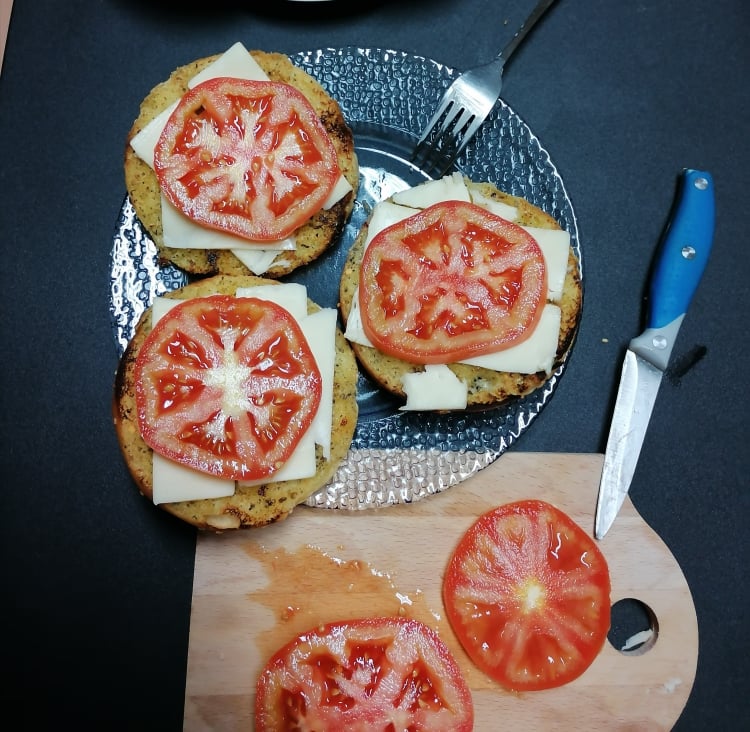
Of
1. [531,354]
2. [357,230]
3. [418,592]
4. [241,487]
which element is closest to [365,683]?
[418,592]

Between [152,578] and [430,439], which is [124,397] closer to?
[152,578]

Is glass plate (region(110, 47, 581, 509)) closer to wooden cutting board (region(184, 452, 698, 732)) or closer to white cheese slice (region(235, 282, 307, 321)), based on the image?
wooden cutting board (region(184, 452, 698, 732))

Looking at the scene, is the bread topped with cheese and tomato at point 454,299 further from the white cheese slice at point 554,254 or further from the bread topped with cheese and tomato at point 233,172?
the bread topped with cheese and tomato at point 233,172

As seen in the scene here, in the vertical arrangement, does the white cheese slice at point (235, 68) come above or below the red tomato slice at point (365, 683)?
above

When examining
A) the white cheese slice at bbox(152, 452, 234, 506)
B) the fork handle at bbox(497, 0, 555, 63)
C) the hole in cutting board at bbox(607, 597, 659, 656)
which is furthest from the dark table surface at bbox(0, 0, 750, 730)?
the white cheese slice at bbox(152, 452, 234, 506)

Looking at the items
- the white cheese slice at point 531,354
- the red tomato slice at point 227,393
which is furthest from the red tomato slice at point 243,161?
the white cheese slice at point 531,354
